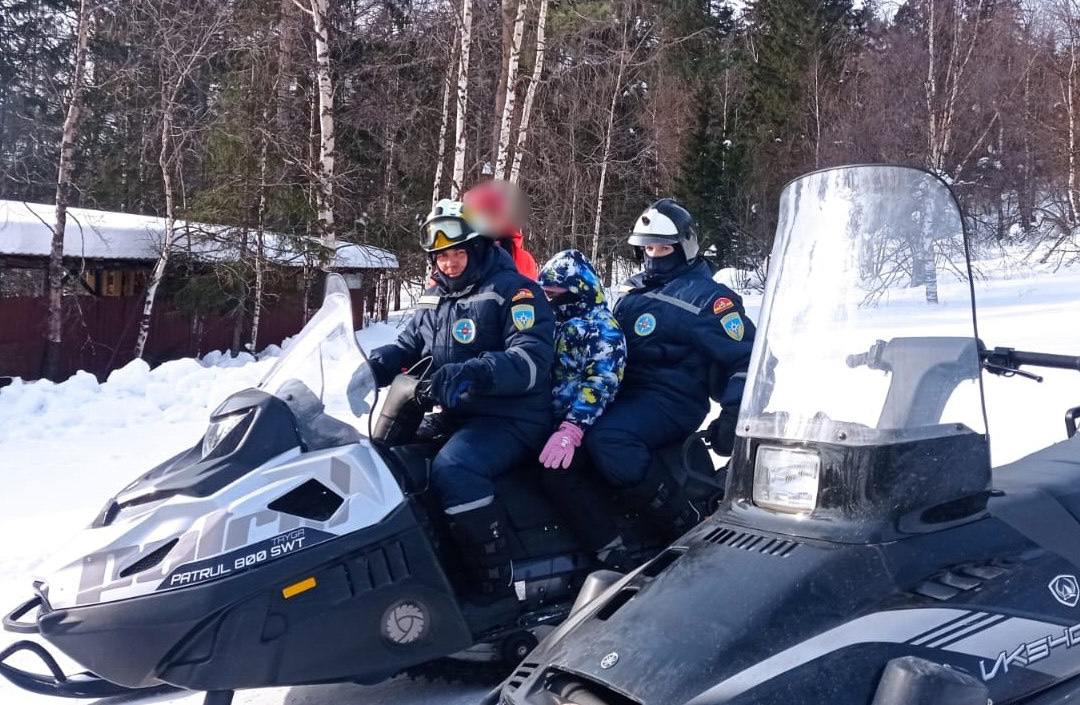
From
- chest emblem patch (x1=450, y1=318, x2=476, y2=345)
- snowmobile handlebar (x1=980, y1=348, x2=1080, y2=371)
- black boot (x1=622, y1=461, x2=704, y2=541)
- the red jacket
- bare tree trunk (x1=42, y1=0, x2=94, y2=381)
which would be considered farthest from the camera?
bare tree trunk (x1=42, y1=0, x2=94, y2=381)

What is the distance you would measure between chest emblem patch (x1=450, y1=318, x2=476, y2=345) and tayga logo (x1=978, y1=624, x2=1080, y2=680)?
2304 mm

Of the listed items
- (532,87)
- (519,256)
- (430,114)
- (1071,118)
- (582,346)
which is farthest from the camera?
(1071,118)

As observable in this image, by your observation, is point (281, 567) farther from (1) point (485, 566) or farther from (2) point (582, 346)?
(2) point (582, 346)

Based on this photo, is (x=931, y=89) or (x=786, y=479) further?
(x=931, y=89)

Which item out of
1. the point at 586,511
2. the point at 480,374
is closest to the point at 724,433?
the point at 586,511

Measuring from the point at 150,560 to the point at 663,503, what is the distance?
1965mm

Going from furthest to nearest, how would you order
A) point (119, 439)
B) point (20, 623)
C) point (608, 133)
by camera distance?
point (608, 133) < point (119, 439) < point (20, 623)

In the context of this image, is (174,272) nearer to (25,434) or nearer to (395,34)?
(395,34)

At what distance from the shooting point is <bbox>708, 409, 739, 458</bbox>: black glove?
3.31 m

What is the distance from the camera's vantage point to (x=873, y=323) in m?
2.32

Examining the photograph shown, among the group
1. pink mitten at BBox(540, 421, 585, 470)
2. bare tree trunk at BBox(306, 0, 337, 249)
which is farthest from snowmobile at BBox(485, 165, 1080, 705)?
bare tree trunk at BBox(306, 0, 337, 249)

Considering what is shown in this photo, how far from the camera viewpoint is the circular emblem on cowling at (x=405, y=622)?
3221 millimetres

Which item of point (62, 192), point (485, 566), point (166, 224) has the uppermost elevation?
point (62, 192)

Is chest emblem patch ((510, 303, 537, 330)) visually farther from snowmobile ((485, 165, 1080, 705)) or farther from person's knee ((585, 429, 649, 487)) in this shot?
snowmobile ((485, 165, 1080, 705))
